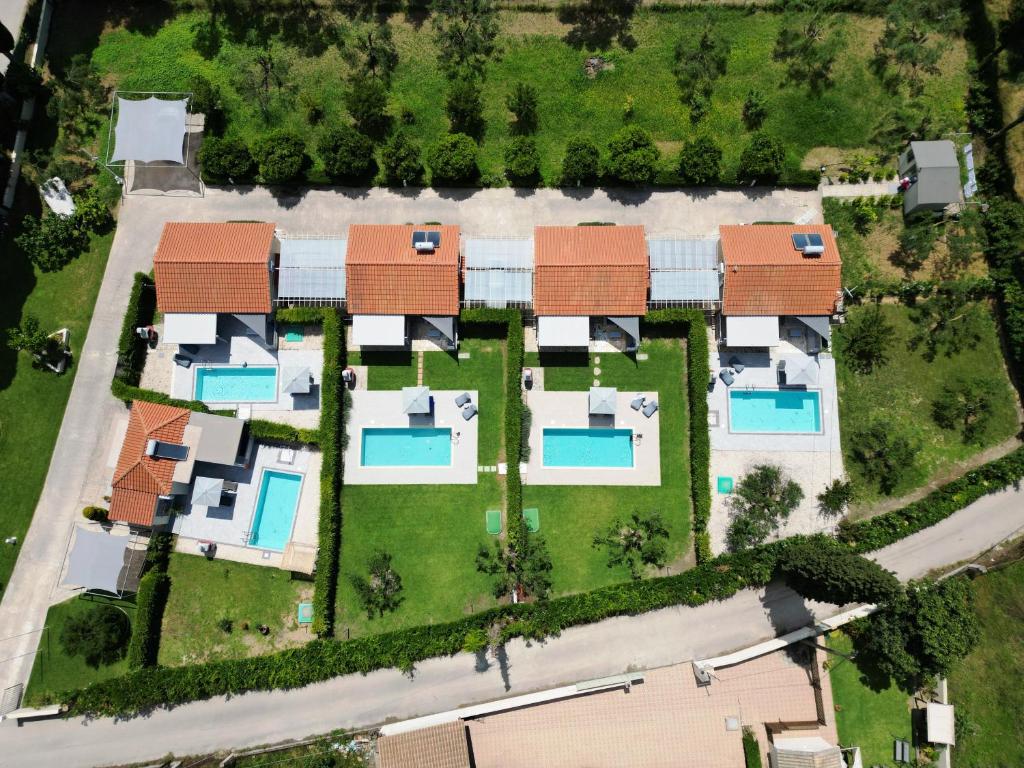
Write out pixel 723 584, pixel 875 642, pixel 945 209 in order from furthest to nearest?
pixel 945 209
pixel 723 584
pixel 875 642

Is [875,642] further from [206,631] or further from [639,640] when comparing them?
[206,631]

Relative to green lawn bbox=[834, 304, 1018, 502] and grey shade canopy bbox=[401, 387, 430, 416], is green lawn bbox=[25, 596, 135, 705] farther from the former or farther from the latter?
green lawn bbox=[834, 304, 1018, 502]

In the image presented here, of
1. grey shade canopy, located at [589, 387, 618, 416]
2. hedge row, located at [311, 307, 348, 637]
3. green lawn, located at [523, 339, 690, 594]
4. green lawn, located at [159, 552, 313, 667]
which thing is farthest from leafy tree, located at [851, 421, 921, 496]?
green lawn, located at [159, 552, 313, 667]

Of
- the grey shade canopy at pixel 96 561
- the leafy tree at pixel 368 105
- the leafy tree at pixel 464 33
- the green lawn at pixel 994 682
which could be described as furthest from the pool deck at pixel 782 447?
the grey shade canopy at pixel 96 561

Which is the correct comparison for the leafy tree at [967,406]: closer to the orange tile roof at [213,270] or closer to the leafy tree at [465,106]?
the leafy tree at [465,106]

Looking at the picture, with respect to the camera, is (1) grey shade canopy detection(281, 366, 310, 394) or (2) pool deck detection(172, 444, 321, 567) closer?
(1) grey shade canopy detection(281, 366, 310, 394)

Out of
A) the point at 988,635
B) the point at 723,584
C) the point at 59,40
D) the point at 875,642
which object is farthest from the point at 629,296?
the point at 59,40
